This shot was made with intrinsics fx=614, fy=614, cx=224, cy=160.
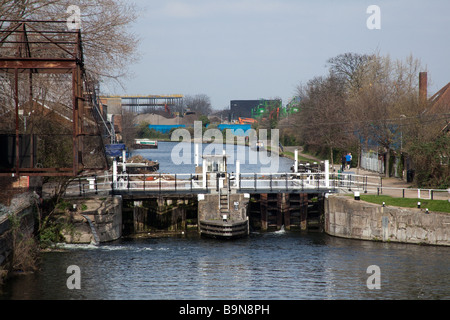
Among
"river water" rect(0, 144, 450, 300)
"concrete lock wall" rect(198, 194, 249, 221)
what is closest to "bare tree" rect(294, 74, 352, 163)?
"concrete lock wall" rect(198, 194, 249, 221)

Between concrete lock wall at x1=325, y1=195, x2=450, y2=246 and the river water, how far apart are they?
1.99 feet

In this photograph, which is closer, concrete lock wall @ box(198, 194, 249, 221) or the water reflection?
the water reflection

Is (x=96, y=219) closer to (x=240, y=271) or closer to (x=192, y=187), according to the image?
(x=192, y=187)

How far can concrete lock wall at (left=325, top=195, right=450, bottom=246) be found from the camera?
31344 mm

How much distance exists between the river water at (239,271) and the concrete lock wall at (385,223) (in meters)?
0.61

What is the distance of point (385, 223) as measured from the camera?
32.8 metres

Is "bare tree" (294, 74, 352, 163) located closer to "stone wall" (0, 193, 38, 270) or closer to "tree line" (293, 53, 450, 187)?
"tree line" (293, 53, 450, 187)

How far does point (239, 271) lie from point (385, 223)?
32.2 feet

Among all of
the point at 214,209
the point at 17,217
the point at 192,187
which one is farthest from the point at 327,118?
the point at 17,217

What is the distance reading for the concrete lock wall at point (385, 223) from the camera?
31.3 m

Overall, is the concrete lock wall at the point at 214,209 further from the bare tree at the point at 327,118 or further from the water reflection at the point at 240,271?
the bare tree at the point at 327,118
